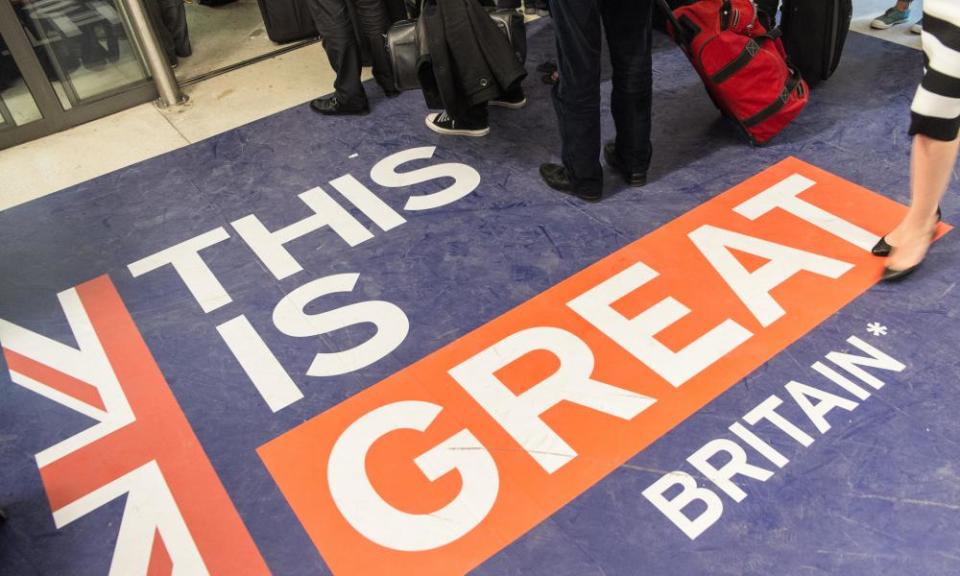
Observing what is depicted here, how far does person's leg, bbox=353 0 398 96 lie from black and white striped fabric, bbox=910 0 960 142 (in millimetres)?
2207

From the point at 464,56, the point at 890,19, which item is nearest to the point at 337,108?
the point at 464,56

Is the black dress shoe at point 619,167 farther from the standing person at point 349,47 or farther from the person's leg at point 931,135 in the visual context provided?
the standing person at point 349,47

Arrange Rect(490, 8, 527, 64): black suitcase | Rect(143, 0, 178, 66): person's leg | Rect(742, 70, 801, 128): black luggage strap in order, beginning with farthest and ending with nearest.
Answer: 1. Rect(143, 0, 178, 66): person's leg
2. Rect(490, 8, 527, 64): black suitcase
3. Rect(742, 70, 801, 128): black luggage strap

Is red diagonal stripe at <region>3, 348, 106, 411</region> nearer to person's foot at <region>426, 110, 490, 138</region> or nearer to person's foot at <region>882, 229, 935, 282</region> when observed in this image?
person's foot at <region>426, 110, 490, 138</region>

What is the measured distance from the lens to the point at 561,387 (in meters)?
2.18

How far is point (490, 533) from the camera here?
185 cm

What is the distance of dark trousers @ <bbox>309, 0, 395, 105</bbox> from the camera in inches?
133

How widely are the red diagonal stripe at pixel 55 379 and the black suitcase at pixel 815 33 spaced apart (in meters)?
3.16

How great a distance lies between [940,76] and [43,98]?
393 cm

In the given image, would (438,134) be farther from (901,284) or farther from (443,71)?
(901,284)

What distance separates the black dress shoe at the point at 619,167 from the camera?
2.94 metres

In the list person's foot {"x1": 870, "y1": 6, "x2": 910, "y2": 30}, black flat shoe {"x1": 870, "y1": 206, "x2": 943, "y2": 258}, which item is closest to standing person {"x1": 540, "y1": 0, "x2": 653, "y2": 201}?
black flat shoe {"x1": 870, "y1": 206, "x2": 943, "y2": 258}

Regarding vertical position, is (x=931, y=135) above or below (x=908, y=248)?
above

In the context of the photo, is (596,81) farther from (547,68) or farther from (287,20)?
(287,20)
